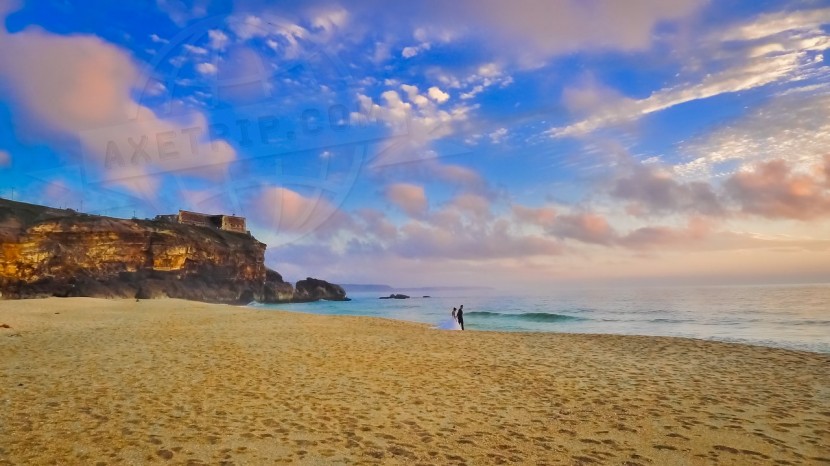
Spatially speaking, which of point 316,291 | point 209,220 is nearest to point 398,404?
point 209,220

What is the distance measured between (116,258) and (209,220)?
3260 cm

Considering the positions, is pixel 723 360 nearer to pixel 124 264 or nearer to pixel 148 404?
pixel 148 404

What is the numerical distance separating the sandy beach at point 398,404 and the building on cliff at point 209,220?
84610 millimetres

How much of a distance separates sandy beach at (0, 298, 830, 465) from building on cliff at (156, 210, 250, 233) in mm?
84610

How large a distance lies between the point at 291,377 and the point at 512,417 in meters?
5.86

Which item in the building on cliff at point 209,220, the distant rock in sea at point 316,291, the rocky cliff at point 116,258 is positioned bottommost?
the distant rock in sea at point 316,291

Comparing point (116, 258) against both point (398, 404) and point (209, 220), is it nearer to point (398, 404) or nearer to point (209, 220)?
point (209, 220)

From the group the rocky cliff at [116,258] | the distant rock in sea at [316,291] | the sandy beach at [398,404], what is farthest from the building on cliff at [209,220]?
the sandy beach at [398,404]

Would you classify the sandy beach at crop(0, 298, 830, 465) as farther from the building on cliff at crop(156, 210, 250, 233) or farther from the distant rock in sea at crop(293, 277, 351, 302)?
the distant rock in sea at crop(293, 277, 351, 302)

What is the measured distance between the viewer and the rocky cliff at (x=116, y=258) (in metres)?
56.9

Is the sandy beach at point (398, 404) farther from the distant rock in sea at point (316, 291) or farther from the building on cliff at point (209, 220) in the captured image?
the distant rock in sea at point (316, 291)

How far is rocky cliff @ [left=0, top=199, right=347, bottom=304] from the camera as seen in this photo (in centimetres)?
5691

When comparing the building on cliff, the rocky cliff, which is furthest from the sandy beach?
the building on cliff

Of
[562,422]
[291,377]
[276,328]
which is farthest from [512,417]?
[276,328]
